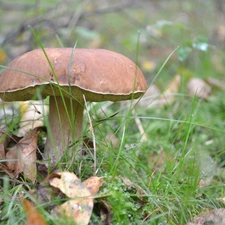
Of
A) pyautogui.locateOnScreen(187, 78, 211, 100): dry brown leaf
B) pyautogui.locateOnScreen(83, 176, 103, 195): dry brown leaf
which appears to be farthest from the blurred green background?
pyautogui.locateOnScreen(83, 176, 103, 195): dry brown leaf

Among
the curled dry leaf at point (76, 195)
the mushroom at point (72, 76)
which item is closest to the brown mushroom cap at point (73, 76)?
the mushroom at point (72, 76)

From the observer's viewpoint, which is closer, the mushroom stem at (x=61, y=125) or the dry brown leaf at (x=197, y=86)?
the mushroom stem at (x=61, y=125)

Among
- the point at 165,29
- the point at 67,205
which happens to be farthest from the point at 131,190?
the point at 165,29

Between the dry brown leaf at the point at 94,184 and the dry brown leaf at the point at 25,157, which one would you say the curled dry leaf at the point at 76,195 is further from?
the dry brown leaf at the point at 25,157

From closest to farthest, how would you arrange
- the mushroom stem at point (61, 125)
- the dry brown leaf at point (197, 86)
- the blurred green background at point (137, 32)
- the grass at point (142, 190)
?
the grass at point (142, 190)
the mushroom stem at point (61, 125)
the dry brown leaf at point (197, 86)
the blurred green background at point (137, 32)

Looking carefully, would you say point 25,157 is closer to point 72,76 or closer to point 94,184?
point 94,184
